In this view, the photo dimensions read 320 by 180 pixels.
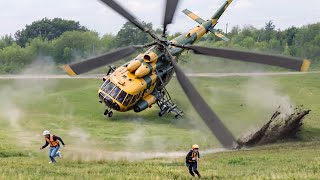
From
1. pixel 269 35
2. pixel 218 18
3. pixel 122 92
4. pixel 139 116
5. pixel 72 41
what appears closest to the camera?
pixel 122 92

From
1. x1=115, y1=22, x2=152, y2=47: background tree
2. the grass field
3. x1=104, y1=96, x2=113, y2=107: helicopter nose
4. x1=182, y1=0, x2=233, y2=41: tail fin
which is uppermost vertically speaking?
x1=182, y1=0, x2=233, y2=41: tail fin

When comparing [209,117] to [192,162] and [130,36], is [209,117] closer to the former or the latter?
[192,162]

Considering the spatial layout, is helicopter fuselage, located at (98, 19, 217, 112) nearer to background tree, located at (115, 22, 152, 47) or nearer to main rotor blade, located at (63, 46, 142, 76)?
main rotor blade, located at (63, 46, 142, 76)

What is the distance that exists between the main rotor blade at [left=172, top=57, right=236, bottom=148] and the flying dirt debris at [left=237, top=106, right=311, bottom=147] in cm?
989

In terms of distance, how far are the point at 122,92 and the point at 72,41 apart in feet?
144

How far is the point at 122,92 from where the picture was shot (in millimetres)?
27766

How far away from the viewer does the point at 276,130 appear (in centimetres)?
3388

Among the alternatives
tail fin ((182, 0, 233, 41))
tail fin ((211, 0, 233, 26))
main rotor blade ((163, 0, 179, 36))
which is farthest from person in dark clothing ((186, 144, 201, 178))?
tail fin ((211, 0, 233, 26))

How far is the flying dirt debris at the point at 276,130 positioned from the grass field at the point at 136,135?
71cm

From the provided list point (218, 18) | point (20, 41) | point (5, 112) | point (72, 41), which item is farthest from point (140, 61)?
point (20, 41)

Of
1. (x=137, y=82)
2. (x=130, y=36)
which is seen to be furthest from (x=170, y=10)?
(x=130, y=36)

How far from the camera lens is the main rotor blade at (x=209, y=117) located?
69.1 ft

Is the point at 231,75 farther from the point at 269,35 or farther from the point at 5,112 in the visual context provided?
the point at 269,35

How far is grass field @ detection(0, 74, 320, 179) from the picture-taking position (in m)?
20.8
